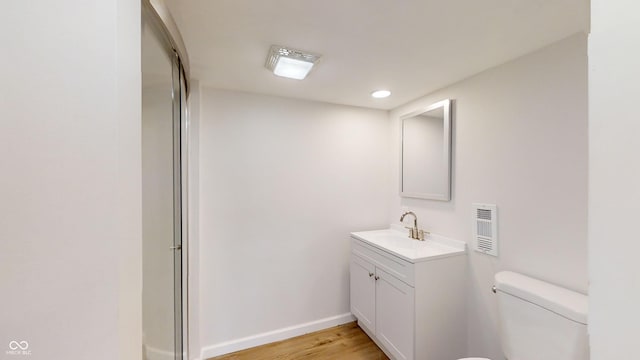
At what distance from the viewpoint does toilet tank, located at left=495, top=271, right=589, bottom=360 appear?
1114mm

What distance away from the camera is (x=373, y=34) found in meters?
1.33

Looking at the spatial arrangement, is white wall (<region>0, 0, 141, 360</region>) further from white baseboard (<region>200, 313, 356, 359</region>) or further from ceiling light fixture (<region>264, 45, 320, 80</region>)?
white baseboard (<region>200, 313, 356, 359</region>)

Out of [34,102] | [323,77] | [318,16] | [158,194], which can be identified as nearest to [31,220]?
[34,102]

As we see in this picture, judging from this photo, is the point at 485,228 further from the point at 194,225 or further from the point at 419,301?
the point at 194,225

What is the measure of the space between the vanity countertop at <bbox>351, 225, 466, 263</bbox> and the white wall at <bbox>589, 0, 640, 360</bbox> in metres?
1.38

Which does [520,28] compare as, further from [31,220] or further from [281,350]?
[281,350]

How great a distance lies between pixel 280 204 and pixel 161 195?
1.13 metres

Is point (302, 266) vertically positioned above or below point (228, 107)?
below

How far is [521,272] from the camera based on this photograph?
4.96ft

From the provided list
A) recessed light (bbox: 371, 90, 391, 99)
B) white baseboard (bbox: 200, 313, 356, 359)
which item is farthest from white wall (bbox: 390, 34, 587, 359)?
white baseboard (bbox: 200, 313, 356, 359)

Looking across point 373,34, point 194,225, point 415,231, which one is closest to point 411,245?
point 415,231

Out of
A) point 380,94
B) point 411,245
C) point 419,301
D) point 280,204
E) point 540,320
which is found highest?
point 380,94

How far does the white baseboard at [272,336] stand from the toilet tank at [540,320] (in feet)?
4.64

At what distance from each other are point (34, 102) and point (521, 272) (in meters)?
2.16
